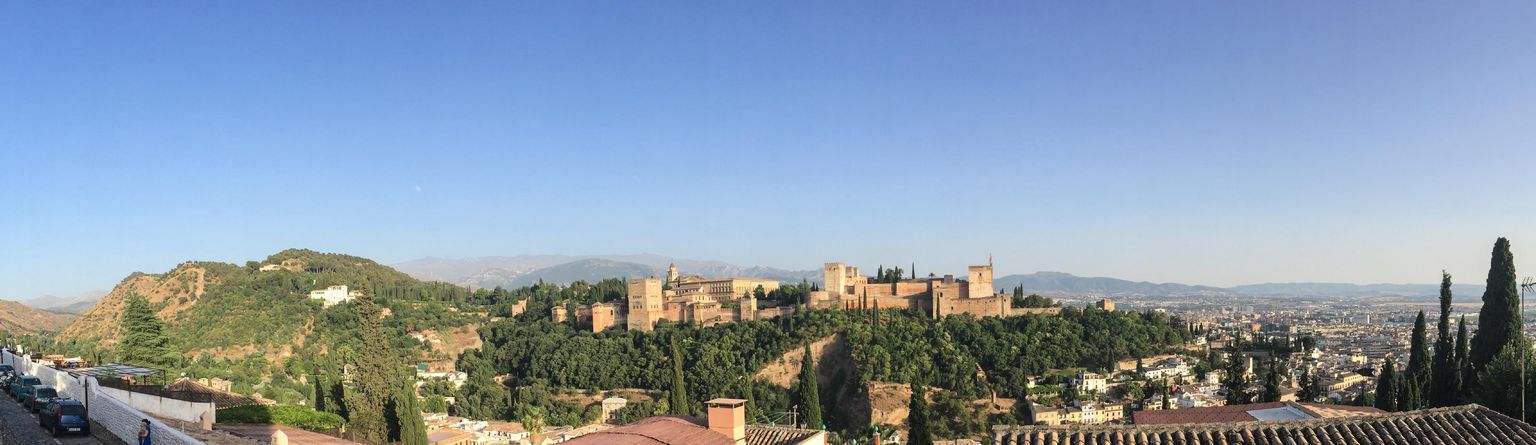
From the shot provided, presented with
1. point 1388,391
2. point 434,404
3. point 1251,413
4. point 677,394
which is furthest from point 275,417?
point 434,404

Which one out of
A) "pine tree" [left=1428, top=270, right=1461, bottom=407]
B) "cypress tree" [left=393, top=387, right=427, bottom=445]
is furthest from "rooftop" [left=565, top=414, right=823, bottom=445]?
"pine tree" [left=1428, top=270, right=1461, bottom=407]

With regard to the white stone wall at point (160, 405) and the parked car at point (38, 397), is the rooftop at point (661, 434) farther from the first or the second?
the parked car at point (38, 397)

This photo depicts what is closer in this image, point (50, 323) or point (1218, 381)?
point (1218, 381)

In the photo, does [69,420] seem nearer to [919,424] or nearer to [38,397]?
[38,397]

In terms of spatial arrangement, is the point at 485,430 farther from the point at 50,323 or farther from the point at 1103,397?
the point at 50,323

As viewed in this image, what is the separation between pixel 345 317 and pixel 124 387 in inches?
1979

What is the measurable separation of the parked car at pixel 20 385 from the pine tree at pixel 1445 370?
3770 cm

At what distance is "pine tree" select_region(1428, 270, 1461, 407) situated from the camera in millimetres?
25922

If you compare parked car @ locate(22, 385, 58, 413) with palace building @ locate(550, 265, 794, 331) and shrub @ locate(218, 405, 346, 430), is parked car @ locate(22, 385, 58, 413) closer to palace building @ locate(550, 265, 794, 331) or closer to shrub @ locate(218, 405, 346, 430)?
shrub @ locate(218, 405, 346, 430)

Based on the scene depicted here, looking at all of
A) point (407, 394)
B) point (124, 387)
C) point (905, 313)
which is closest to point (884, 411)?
point (905, 313)

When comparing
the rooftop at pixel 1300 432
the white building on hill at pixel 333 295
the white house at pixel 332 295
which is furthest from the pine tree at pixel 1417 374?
the white house at pixel 332 295

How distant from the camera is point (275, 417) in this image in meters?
14.0

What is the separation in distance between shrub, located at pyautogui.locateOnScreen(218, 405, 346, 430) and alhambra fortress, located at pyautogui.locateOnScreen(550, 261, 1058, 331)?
4391 cm

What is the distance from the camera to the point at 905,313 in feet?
A: 192
